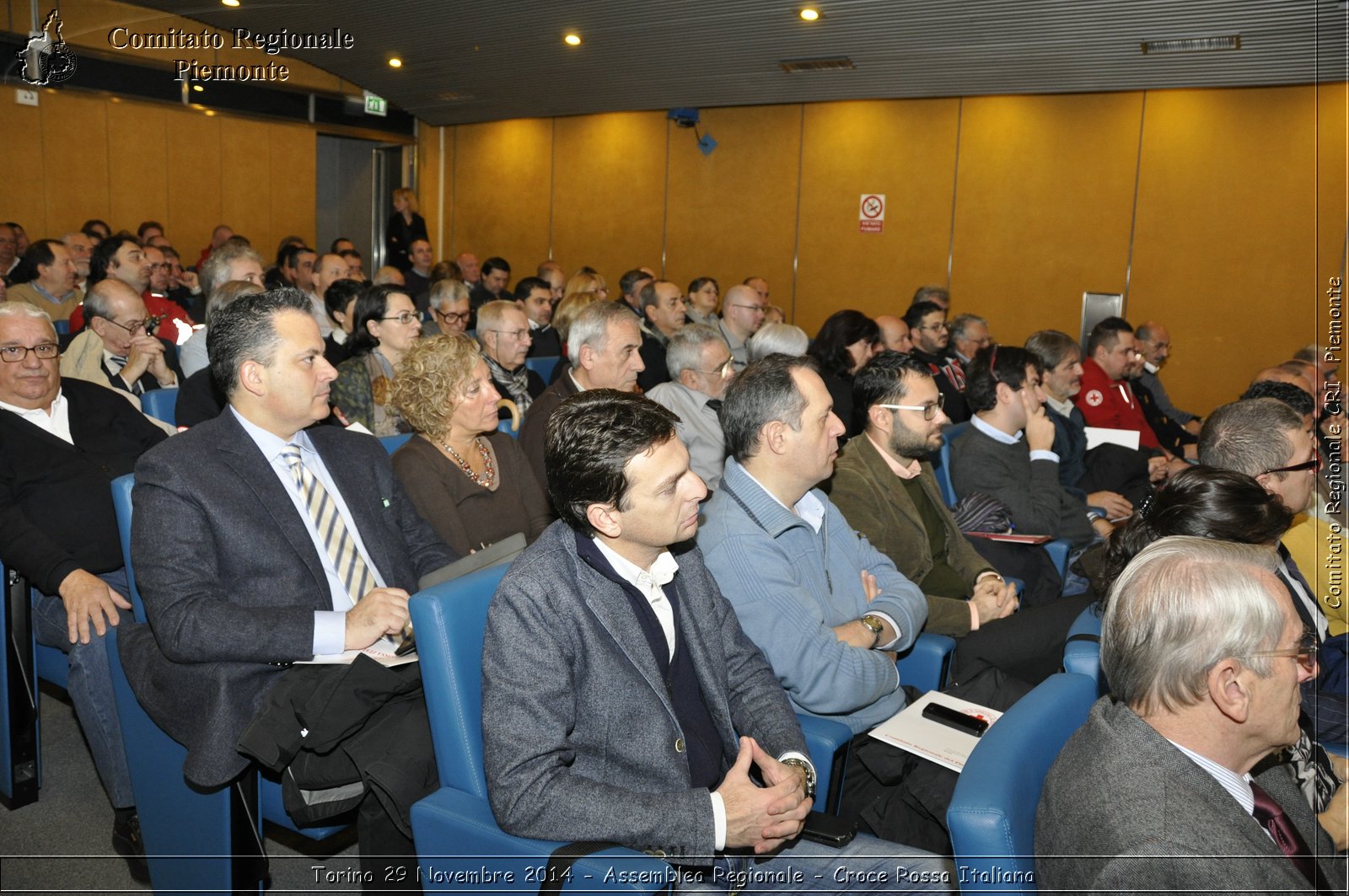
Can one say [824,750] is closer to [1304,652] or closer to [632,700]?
[632,700]

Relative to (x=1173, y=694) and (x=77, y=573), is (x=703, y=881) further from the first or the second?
(x=77, y=573)

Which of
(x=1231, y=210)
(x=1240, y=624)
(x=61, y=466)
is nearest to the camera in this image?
(x=1240, y=624)

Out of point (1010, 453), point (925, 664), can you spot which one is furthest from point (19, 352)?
point (1010, 453)

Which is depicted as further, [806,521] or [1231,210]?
[1231,210]

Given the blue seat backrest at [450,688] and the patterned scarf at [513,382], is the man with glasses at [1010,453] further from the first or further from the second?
the blue seat backrest at [450,688]

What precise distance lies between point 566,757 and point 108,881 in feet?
5.39

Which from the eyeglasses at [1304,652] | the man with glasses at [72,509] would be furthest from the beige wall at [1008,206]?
the man with glasses at [72,509]

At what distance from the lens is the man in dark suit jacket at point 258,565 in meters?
2.03

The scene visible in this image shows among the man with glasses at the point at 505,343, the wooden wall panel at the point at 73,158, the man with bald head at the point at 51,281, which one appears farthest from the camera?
the wooden wall panel at the point at 73,158

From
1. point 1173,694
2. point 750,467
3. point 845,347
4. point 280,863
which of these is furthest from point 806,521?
point 845,347

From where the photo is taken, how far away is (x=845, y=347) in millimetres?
5477

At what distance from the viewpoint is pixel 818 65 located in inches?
367

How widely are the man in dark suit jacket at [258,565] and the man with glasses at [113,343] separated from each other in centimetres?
212

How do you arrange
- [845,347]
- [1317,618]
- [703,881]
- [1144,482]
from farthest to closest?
1. [845,347]
2. [1144,482]
3. [1317,618]
4. [703,881]
